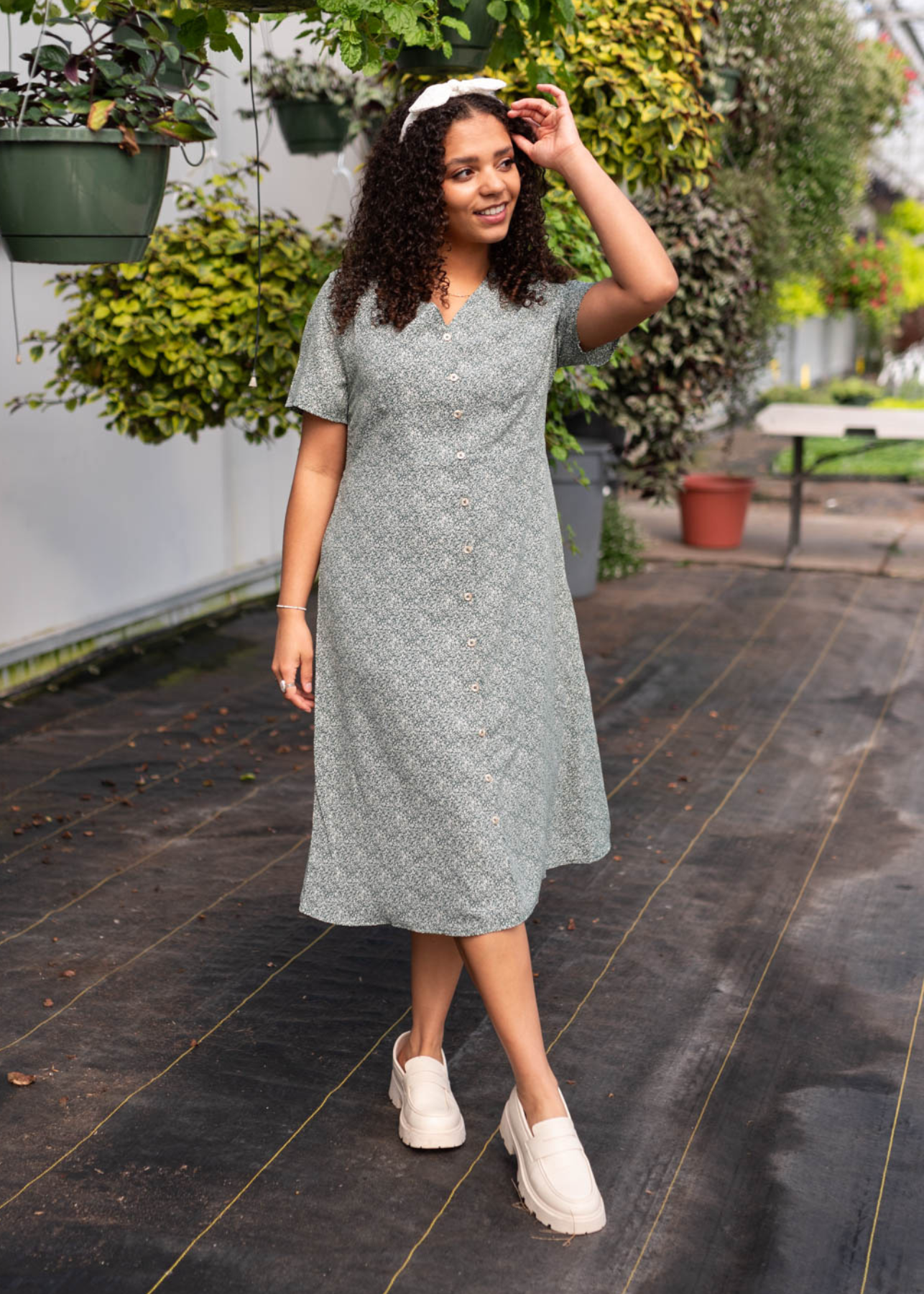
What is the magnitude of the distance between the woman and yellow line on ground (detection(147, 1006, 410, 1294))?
0.38m

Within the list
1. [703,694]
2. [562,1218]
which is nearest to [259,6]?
[562,1218]

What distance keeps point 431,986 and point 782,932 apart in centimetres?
113

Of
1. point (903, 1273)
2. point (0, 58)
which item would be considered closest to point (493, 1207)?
point (903, 1273)

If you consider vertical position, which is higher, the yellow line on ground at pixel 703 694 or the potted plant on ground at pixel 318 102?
the potted plant on ground at pixel 318 102

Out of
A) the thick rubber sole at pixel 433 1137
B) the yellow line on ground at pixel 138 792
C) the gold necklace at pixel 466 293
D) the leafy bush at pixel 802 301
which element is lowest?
the yellow line on ground at pixel 138 792

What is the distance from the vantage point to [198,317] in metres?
3.82

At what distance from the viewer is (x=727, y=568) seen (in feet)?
23.9

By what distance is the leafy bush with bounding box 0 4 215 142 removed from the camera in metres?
2.78

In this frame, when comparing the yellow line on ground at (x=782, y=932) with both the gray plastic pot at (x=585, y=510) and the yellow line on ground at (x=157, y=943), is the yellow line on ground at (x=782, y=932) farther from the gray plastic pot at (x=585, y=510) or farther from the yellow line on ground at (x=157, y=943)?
the gray plastic pot at (x=585, y=510)

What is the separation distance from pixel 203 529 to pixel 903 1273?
466cm

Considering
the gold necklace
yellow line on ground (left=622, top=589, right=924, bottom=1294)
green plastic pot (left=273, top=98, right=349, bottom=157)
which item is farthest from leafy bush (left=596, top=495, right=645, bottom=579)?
the gold necklace

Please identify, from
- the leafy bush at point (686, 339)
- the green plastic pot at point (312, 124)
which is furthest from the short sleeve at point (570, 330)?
the leafy bush at point (686, 339)

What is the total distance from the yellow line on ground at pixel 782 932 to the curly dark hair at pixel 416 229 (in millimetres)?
1324

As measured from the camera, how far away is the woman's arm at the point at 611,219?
6.62ft
